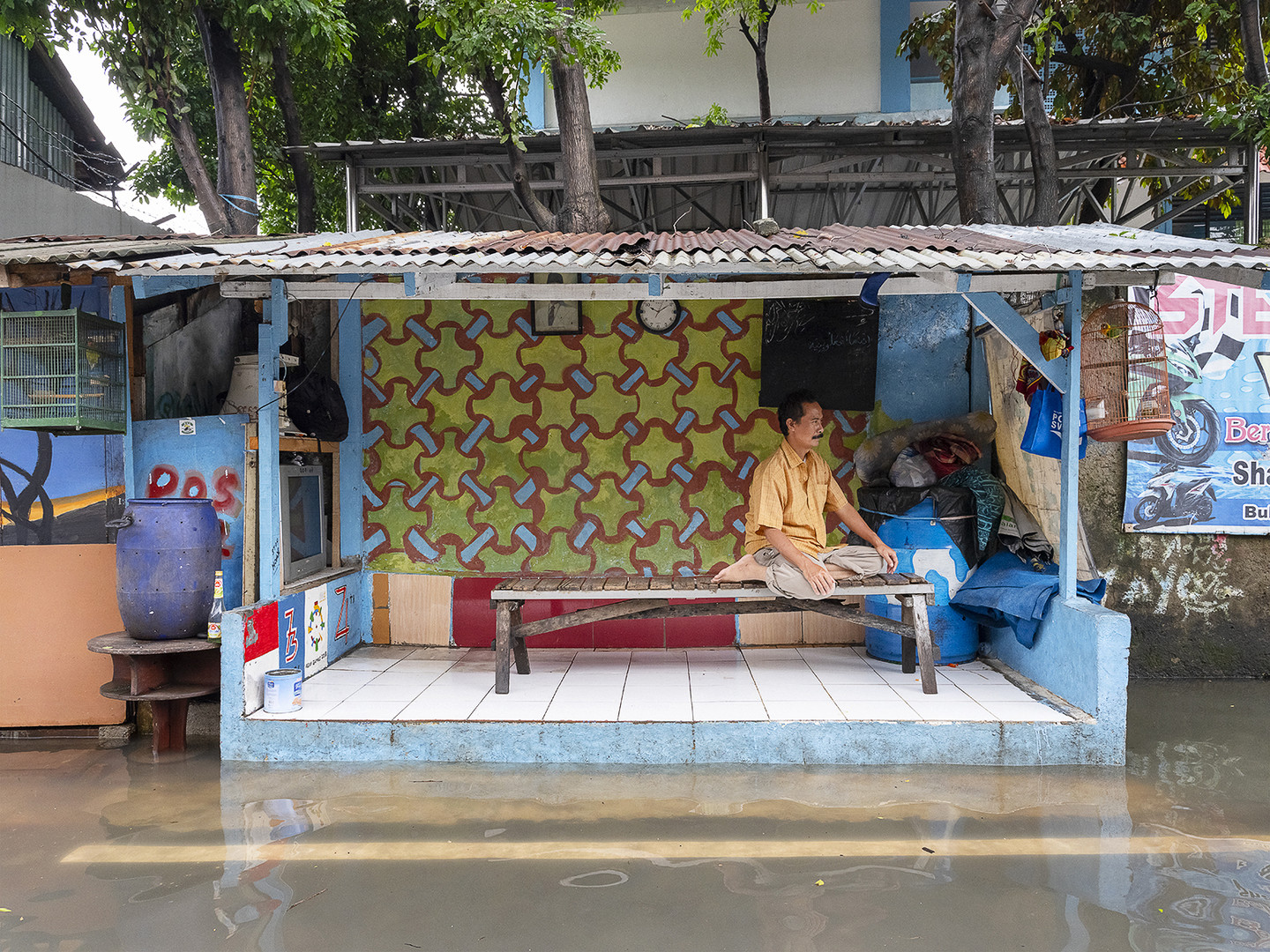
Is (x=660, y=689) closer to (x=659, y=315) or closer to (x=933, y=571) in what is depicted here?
(x=933, y=571)

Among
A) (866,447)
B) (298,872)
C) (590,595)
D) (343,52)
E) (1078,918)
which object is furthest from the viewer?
(343,52)

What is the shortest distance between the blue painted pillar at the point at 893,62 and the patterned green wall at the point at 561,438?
809 centimetres

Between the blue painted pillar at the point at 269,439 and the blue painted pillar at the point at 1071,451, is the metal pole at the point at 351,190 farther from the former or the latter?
the blue painted pillar at the point at 1071,451

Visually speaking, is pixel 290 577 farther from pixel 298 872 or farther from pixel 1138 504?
pixel 1138 504

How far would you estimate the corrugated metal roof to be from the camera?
4.30 metres

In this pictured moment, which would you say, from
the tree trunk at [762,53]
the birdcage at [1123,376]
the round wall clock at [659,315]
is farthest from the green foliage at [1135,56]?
the round wall clock at [659,315]

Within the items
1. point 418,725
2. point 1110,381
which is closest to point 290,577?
point 418,725

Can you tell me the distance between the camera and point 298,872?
3.33 metres

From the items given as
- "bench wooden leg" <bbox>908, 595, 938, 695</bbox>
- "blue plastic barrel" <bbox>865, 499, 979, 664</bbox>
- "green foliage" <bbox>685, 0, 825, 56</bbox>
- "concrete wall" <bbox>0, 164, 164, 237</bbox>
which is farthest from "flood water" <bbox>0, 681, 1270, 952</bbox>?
"green foliage" <bbox>685, 0, 825, 56</bbox>

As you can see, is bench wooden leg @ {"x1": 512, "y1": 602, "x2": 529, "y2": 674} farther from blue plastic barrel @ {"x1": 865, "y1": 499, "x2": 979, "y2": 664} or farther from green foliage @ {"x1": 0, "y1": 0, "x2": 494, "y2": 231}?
green foliage @ {"x1": 0, "y1": 0, "x2": 494, "y2": 231}

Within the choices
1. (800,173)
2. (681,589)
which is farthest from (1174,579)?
(800,173)

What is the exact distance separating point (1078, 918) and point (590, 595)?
2.81 m

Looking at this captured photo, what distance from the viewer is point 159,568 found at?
4.76m

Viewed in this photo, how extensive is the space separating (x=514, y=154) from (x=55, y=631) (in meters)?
5.42
